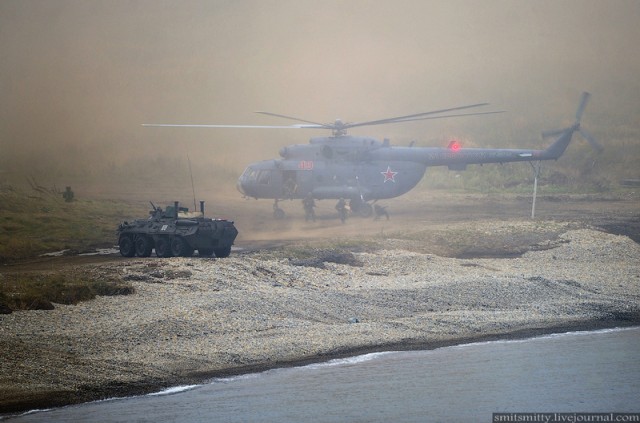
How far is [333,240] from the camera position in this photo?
29.1 m

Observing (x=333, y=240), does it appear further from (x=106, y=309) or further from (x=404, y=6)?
(x=404, y=6)

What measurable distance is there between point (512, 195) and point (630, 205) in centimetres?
531

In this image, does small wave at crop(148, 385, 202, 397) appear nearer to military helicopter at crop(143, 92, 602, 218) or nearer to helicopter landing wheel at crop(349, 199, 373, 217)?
military helicopter at crop(143, 92, 602, 218)

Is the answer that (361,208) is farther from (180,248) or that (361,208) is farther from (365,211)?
(180,248)

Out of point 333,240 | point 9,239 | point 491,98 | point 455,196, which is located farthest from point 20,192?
point 491,98

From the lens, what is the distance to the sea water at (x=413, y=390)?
13.6 metres

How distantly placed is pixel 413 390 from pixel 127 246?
40.0 feet

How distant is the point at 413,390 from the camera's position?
15.0 meters

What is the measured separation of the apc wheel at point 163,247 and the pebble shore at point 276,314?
53 centimetres

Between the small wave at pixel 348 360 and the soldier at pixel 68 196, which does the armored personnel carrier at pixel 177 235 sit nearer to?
the small wave at pixel 348 360

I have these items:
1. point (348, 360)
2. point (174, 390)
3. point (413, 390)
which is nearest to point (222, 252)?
point (348, 360)

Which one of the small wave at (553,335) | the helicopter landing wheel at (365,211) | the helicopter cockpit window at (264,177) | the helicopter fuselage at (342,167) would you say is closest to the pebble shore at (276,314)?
the small wave at (553,335)

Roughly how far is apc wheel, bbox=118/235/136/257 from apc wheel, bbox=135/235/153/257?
0.19 meters

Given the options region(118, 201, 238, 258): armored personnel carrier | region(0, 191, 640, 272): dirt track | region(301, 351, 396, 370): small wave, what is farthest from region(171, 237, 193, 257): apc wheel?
region(301, 351, 396, 370): small wave
